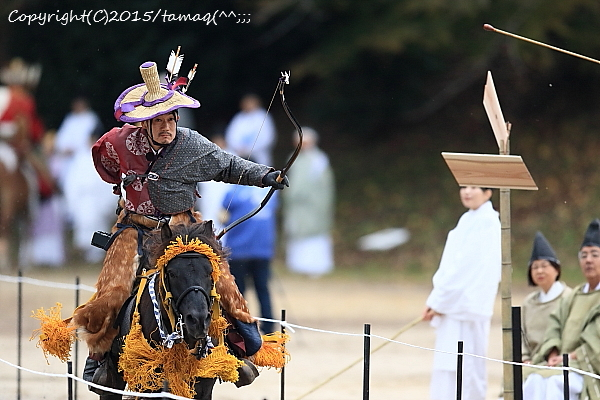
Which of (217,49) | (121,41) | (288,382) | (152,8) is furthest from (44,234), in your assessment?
(288,382)

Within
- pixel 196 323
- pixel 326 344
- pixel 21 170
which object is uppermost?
pixel 21 170

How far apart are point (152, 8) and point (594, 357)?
753cm

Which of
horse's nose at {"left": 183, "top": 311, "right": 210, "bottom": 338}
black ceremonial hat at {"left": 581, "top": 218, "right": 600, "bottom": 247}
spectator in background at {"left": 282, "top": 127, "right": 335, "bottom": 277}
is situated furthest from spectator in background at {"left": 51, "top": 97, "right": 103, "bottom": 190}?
horse's nose at {"left": 183, "top": 311, "right": 210, "bottom": 338}

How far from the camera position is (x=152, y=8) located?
40.7 ft

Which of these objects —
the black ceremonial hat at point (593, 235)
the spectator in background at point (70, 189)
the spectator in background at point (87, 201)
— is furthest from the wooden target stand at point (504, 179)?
the spectator in background at point (87, 201)

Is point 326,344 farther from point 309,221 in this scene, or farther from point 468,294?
point 309,221

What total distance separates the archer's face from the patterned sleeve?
9.8 inches

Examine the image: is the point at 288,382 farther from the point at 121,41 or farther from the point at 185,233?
the point at 121,41

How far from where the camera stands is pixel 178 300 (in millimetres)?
4480

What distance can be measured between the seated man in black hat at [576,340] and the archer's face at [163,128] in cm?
284

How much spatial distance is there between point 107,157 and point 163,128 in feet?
1.27

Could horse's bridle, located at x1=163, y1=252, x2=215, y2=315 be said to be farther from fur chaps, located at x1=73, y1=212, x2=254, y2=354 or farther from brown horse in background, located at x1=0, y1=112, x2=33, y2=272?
brown horse in background, located at x1=0, y1=112, x2=33, y2=272

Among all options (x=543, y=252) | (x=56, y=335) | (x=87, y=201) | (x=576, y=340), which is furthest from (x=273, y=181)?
(x=87, y=201)

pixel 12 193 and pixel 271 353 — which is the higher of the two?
pixel 12 193
